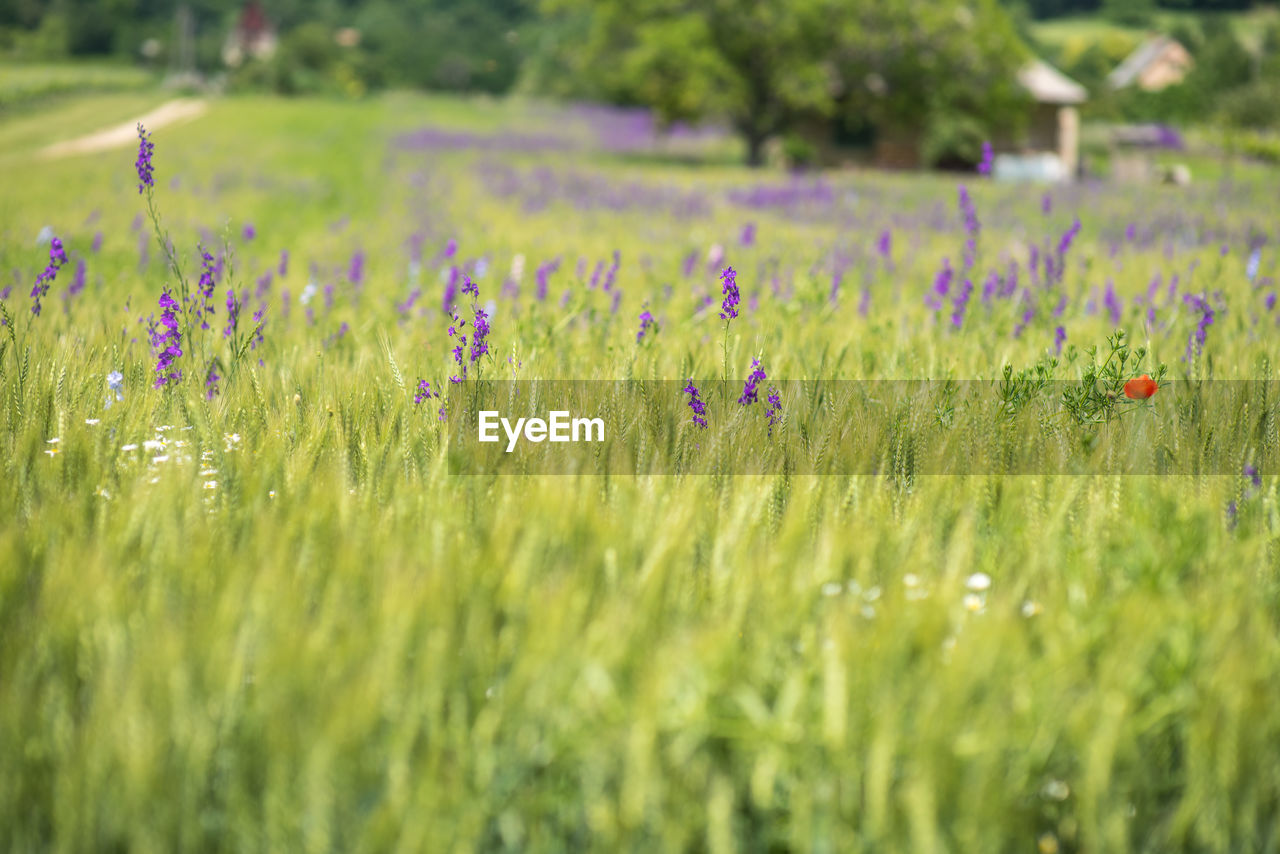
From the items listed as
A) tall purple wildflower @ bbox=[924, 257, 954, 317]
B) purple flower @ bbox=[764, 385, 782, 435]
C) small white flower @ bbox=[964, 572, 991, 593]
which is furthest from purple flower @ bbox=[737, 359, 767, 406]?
tall purple wildflower @ bbox=[924, 257, 954, 317]

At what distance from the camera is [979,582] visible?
1.84 m

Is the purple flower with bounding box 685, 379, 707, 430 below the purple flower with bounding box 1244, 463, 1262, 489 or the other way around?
the other way around

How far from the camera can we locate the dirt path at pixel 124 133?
26.1 metres

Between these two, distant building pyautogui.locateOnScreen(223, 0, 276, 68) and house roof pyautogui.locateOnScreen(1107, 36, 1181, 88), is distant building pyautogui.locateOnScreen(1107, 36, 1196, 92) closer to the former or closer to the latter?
house roof pyautogui.locateOnScreen(1107, 36, 1181, 88)

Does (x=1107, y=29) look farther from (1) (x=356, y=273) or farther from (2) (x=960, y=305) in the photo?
(2) (x=960, y=305)

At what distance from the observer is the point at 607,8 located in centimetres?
2772

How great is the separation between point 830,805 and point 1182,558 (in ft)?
2.82

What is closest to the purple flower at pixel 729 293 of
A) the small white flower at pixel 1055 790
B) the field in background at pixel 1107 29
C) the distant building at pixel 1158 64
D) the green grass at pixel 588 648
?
the green grass at pixel 588 648

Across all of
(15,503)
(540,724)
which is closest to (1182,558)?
(540,724)

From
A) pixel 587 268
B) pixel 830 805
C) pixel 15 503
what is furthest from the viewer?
pixel 587 268

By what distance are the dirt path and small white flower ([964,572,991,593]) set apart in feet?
39.8

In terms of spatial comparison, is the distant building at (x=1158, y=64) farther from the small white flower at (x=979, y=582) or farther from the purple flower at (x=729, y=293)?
the small white flower at (x=979, y=582)

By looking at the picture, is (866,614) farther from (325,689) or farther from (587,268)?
(587,268)

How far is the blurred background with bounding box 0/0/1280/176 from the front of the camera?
86.8ft
